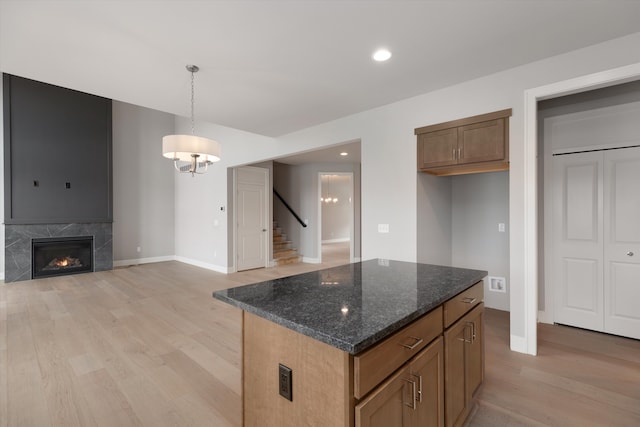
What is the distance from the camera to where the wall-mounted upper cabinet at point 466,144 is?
292 cm

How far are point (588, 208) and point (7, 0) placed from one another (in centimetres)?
522

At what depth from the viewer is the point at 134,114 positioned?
7.39 metres

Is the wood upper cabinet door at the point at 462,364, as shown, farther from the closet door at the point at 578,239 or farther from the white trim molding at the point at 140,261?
the white trim molding at the point at 140,261

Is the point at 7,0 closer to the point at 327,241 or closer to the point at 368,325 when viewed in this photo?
the point at 368,325

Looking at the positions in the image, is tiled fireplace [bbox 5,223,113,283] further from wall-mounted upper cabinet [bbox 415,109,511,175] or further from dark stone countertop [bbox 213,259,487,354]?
wall-mounted upper cabinet [bbox 415,109,511,175]

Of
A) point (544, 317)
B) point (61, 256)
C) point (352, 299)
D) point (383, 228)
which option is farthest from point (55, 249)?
point (544, 317)

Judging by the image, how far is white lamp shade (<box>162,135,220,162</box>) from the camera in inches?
109

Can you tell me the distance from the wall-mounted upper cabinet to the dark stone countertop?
4.73 ft

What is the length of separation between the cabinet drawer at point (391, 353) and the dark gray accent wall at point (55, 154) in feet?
24.1

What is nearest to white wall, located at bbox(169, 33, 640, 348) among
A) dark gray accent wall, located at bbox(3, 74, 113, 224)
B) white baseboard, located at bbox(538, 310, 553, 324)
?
white baseboard, located at bbox(538, 310, 553, 324)

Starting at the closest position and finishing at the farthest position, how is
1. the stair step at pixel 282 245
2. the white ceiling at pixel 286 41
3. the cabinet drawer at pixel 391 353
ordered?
the cabinet drawer at pixel 391 353
the white ceiling at pixel 286 41
the stair step at pixel 282 245

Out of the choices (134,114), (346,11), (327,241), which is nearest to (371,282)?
(346,11)

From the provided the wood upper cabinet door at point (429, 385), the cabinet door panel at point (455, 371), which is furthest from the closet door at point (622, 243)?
the wood upper cabinet door at point (429, 385)

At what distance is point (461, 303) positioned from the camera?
5.86ft
